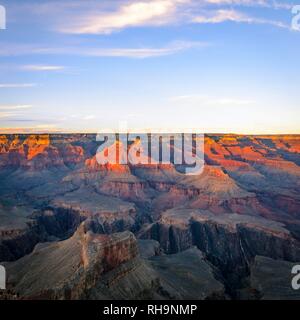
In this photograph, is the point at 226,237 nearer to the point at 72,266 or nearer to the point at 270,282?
the point at 270,282

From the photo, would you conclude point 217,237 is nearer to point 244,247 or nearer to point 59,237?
point 244,247

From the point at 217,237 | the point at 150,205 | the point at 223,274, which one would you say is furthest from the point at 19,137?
the point at 223,274

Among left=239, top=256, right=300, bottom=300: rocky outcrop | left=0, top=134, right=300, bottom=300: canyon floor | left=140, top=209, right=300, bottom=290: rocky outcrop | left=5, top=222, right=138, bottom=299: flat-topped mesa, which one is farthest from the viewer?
left=140, top=209, right=300, bottom=290: rocky outcrop

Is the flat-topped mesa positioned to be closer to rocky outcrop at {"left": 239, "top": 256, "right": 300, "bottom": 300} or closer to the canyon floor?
the canyon floor

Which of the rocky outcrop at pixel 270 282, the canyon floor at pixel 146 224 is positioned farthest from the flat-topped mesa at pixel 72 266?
the rocky outcrop at pixel 270 282

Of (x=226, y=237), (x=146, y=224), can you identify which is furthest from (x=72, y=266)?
(x=146, y=224)

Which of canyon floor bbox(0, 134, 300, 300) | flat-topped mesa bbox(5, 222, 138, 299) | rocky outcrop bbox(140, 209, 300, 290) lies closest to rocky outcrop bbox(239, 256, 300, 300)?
canyon floor bbox(0, 134, 300, 300)
